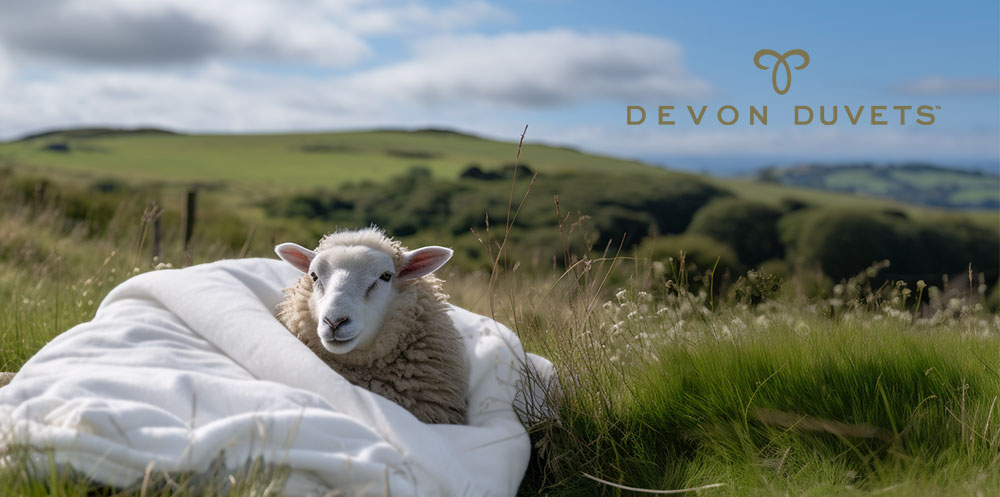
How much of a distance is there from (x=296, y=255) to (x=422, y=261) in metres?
0.69

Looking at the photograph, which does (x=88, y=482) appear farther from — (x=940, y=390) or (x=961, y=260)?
(x=961, y=260)

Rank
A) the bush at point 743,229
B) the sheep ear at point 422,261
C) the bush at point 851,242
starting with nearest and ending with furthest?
the sheep ear at point 422,261, the bush at point 851,242, the bush at point 743,229

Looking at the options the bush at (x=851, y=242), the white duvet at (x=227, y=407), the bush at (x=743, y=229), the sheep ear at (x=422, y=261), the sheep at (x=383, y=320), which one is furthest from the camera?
the bush at (x=743, y=229)

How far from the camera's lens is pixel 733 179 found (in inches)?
2534

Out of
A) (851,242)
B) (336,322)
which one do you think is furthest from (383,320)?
(851,242)

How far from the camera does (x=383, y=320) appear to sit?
3646 mm

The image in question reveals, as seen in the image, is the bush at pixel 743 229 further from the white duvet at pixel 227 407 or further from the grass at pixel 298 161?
the white duvet at pixel 227 407

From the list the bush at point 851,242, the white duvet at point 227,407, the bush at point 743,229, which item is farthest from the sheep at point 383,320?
the bush at point 743,229

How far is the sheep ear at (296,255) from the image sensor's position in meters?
3.85

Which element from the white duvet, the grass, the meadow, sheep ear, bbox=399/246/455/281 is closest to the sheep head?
sheep ear, bbox=399/246/455/281

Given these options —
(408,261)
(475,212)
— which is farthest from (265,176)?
(408,261)

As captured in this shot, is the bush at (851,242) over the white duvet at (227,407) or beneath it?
beneath

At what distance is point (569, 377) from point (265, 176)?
171 feet

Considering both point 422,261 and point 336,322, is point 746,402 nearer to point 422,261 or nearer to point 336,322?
point 422,261
